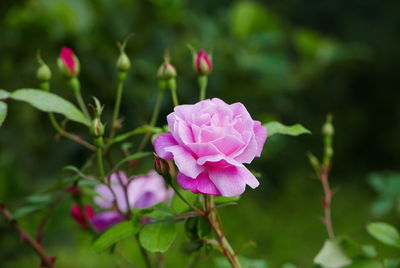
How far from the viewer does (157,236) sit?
41 cm

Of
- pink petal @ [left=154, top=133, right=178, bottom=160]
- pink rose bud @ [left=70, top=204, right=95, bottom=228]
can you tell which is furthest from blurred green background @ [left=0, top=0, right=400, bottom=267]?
pink petal @ [left=154, top=133, right=178, bottom=160]

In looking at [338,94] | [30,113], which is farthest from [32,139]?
[338,94]

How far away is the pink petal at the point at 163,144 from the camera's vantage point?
14.1 inches

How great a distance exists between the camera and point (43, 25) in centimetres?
111

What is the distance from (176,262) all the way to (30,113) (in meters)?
0.63

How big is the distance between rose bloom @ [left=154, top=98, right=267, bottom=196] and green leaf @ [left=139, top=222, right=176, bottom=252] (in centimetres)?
7

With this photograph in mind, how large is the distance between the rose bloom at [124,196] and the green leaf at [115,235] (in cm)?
6

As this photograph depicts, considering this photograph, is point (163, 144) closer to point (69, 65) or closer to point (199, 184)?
point (199, 184)

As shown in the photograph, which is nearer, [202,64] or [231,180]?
[231,180]

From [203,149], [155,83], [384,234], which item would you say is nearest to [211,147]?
[203,149]

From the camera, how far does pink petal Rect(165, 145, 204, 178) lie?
13.5 inches

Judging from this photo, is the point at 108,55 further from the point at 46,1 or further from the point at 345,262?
the point at 345,262

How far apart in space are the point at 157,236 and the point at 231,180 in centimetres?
9

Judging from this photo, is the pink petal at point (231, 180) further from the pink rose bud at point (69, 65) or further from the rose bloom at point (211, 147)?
the pink rose bud at point (69, 65)
